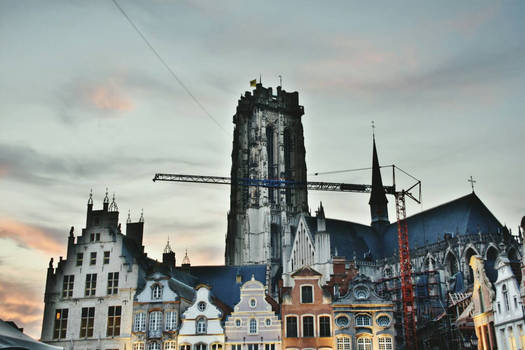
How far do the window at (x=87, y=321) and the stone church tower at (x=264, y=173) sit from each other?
43173 millimetres

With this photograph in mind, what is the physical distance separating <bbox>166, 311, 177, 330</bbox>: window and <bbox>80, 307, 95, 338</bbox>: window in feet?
18.5

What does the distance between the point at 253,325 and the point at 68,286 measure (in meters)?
14.1

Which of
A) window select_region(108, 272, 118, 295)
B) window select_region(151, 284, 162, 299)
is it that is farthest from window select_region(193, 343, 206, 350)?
window select_region(108, 272, 118, 295)

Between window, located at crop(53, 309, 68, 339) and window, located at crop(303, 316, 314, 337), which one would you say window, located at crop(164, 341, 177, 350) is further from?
window, located at crop(303, 316, 314, 337)

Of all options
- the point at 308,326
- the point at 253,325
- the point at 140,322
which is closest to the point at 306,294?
the point at 308,326

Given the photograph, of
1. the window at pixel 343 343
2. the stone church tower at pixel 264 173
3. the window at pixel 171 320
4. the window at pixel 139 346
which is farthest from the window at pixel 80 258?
the stone church tower at pixel 264 173

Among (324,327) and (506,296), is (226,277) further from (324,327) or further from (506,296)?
(506,296)

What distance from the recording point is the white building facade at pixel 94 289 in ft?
142

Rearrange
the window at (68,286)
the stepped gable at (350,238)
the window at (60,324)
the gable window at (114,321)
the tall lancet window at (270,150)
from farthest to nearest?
the tall lancet window at (270,150), the stepped gable at (350,238), the window at (68,286), the window at (60,324), the gable window at (114,321)

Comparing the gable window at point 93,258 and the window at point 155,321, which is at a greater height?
the gable window at point 93,258

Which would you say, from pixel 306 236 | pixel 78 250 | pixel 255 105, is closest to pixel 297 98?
pixel 255 105

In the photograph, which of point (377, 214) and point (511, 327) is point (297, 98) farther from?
point (511, 327)

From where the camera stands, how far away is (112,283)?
44406mm

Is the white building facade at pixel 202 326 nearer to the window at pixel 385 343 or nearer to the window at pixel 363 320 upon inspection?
the window at pixel 363 320
